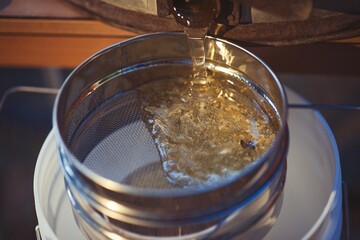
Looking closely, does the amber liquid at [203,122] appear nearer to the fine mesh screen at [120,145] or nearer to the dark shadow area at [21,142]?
the fine mesh screen at [120,145]

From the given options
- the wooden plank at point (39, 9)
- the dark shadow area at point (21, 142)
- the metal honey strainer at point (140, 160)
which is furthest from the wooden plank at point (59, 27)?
the dark shadow area at point (21, 142)

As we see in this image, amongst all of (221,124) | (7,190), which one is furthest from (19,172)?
(221,124)

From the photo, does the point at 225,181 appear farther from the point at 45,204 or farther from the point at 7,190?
the point at 7,190

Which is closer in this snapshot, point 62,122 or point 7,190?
point 62,122

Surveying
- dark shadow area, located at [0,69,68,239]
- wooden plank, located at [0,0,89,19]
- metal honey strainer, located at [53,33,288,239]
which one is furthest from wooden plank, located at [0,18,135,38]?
dark shadow area, located at [0,69,68,239]

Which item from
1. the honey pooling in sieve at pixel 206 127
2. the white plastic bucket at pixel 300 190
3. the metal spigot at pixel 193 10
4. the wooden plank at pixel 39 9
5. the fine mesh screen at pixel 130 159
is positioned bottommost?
the white plastic bucket at pixel 300 190

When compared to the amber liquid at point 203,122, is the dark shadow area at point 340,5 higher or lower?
higher

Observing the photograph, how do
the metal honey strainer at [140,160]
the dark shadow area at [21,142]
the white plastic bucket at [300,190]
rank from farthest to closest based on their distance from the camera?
the dark shadow area at [21,142] → the white plastic bucket at [300,190] → the metal honey strainer at [140,160]
